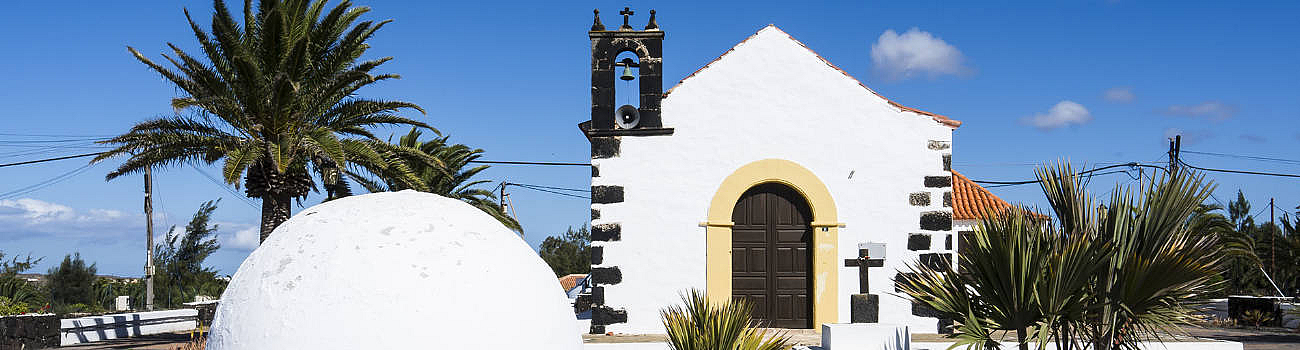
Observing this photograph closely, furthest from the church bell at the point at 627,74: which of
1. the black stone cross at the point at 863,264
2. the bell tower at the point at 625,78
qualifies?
the black stone cross at the point at 863,264

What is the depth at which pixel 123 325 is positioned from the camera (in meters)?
20.3

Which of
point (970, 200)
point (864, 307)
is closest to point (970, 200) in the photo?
point (970, 200)

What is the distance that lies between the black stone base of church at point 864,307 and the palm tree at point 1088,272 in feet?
10.6

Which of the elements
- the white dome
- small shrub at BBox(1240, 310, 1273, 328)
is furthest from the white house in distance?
small shrub at BBox(1240, 310, 1273, 328)

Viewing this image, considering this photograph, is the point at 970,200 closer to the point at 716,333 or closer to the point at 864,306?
the point at 864,306

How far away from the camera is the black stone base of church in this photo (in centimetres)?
1229

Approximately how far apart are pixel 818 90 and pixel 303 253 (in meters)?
11.2

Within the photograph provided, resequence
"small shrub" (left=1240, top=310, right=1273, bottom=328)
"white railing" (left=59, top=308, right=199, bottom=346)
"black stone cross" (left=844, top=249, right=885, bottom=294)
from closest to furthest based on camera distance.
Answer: "black stone cross" (left=844, top=249, right=885, bottom=294) → "white railing" (left=59, top=308, right=199, bottom=346) → "small shrub" (left=1240, top=310, right=1273, bottom=328)

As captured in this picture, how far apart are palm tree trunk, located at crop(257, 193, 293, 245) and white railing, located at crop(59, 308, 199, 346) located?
532 centimetres

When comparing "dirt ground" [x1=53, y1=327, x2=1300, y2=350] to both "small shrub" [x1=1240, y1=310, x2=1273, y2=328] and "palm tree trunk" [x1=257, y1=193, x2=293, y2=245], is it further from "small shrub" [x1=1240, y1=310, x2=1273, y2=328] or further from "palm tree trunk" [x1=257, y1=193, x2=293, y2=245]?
"palm tree trunk" [x1=257, y1=193, x2=293, y2=245]

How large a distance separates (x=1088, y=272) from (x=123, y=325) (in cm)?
1974

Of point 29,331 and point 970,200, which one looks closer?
point 29,331

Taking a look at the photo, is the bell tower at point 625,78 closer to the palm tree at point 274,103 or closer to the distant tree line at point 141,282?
the palm tree at point 274,103

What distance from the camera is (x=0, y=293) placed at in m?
26.4
